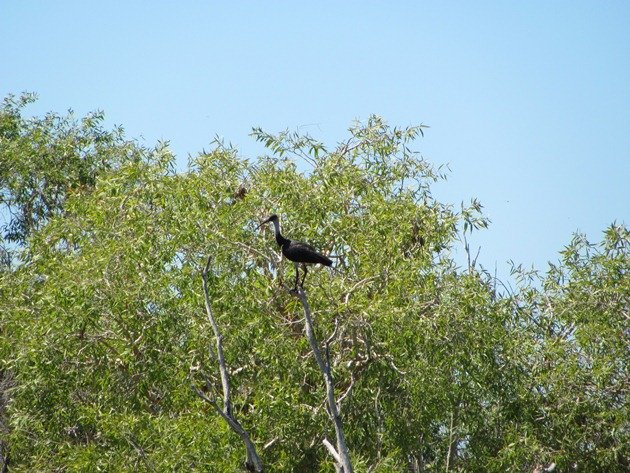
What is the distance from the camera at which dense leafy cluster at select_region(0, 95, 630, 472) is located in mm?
15156

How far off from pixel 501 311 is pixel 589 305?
4.54 ft

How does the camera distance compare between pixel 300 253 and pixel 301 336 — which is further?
pixel 301 336

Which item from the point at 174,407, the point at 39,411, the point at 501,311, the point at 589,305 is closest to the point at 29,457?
the point at 39,411

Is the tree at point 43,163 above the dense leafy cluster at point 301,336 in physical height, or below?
above

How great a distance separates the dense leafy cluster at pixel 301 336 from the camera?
597 inches

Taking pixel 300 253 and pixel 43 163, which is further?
pixel 43 163

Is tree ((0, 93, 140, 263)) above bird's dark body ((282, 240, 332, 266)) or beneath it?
above

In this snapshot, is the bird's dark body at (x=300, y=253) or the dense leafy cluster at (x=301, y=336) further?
the dense leafy cluster at (x=301, y=336)

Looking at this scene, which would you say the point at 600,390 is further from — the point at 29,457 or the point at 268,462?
the point at 29,457

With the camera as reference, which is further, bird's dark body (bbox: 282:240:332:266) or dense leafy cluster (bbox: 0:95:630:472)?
dense leafy cluster (bbox: 0:95:630:472)

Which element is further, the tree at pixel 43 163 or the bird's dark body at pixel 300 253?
the tree at pixel 43 163

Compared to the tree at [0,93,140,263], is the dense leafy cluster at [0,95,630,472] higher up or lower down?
lower down

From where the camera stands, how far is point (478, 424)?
16250 millimetres

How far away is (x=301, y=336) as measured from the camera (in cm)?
1568
